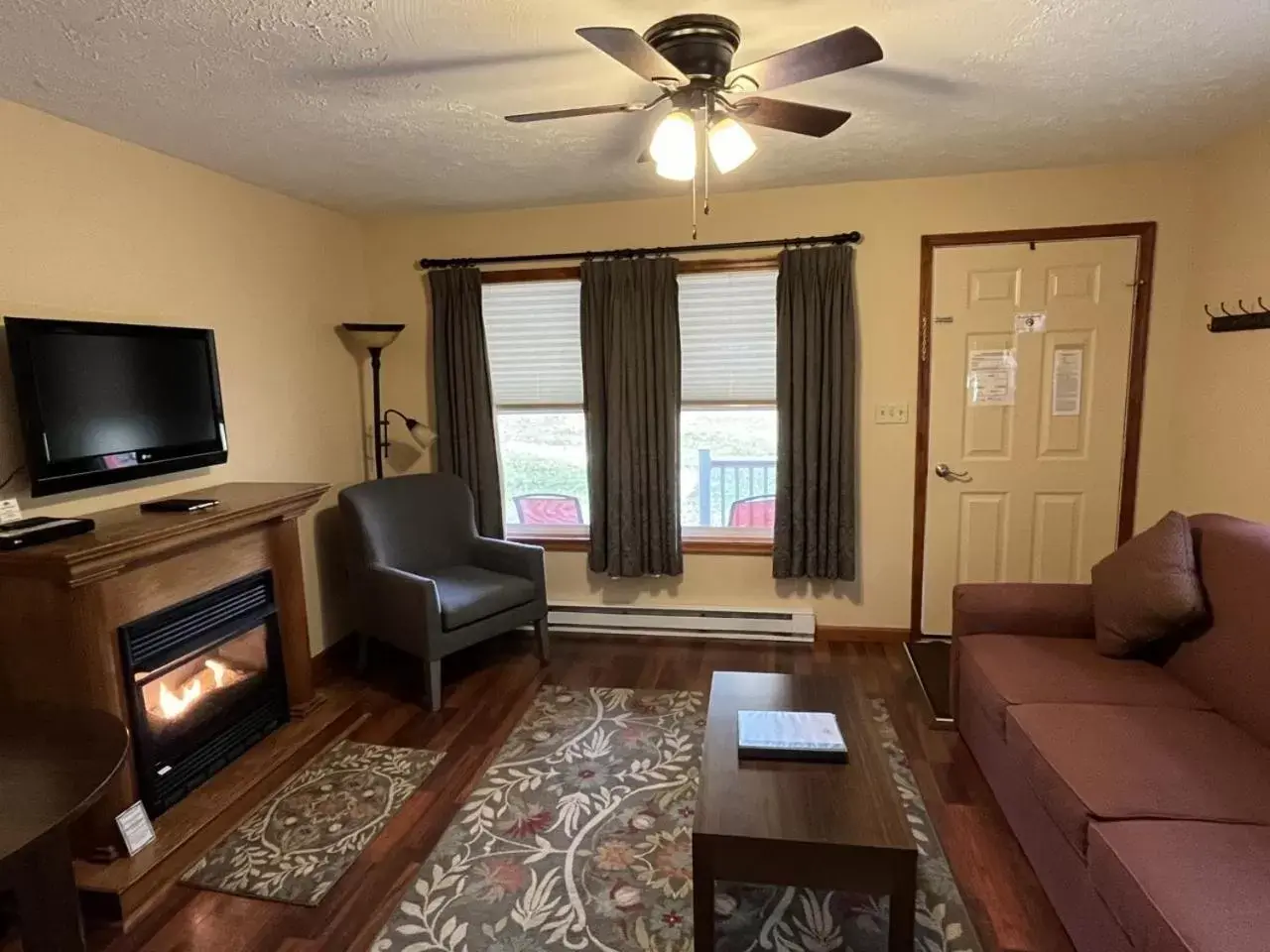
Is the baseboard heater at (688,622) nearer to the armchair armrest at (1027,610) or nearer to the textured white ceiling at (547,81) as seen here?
the armchair armrest at (1027,610)

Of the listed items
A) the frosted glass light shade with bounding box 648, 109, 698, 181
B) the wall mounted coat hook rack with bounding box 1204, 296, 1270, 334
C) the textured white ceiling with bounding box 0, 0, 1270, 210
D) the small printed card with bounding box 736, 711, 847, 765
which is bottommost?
the small printed card with bounding box 736, 711, 847, 765

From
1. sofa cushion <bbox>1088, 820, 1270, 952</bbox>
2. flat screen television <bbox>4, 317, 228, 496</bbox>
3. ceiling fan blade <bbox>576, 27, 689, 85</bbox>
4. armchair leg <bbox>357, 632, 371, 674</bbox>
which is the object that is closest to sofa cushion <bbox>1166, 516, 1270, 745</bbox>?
sofa cushion <bbox>1088, 820, 1270, 952</bbox>

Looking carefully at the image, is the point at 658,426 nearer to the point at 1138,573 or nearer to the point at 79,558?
the point at 1138,573

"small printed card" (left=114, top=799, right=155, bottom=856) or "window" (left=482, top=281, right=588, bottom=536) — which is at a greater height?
"window" (left=482, top=281, right=588, bottom=536)

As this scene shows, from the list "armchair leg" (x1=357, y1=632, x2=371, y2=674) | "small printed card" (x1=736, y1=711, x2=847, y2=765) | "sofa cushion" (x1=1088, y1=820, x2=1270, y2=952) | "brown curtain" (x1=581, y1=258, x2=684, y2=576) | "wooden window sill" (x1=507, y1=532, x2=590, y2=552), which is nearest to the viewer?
"sofa cushion" (x1=1088, y1=820, x2=1270, y2=952)

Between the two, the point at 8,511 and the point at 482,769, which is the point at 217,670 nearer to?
the point at 8,511

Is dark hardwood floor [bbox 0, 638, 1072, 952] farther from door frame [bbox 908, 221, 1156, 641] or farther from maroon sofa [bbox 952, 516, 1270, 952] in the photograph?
door frame [bbox 908, 221, 1156, 641]

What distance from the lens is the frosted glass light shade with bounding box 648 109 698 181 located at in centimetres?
190

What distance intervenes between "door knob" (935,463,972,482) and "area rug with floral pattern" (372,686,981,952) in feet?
4.69

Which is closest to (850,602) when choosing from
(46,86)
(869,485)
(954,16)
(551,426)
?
(869,485)

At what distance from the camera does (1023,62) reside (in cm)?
215

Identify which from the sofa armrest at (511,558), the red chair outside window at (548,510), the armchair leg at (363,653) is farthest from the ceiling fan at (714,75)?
the armchair leg at (363,653)

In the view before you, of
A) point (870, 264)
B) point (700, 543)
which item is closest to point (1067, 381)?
point (870, 264)

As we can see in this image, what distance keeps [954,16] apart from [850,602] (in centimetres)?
280
